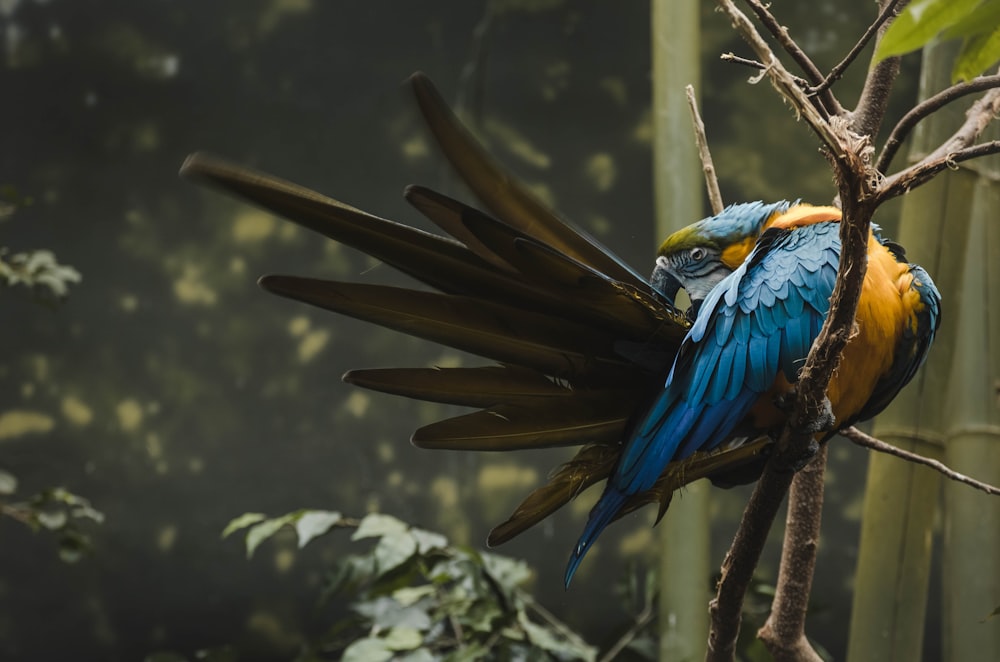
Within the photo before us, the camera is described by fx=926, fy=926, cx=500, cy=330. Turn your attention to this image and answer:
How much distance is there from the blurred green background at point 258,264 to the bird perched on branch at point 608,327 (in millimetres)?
1427

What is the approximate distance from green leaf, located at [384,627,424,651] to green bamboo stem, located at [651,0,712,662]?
1.31 feet

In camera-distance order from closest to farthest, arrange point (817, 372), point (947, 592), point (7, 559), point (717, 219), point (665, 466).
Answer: point (817, 372)
point (665, 466)
point (717, 219)
point (947, 592)
point (7, 559)

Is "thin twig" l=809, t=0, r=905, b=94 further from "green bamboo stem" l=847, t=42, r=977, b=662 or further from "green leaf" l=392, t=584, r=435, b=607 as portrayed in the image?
"green leaf" l=392, t=584, r=435, b=607

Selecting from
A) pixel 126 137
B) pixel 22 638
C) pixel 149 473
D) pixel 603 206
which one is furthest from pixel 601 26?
pixel 22 638

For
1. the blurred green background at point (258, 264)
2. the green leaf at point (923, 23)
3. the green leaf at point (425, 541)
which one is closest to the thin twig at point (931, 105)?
the green leaf at point (923, 23)

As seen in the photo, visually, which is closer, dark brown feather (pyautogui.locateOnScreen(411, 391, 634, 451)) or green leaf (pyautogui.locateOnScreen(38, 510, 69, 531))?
dark brown feather (pyautogui.locateOnScreen(411, 391, 634, 451))

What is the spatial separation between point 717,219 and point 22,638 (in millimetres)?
2127

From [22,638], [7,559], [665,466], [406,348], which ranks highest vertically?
[406,348]

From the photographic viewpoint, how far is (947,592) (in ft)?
4.44

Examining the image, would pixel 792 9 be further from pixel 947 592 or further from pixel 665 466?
pixel 665 466

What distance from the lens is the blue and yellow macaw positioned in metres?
0.88

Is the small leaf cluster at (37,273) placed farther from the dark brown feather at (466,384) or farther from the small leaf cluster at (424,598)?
the dark brown feather at (466,384)

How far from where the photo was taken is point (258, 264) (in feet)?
8.15

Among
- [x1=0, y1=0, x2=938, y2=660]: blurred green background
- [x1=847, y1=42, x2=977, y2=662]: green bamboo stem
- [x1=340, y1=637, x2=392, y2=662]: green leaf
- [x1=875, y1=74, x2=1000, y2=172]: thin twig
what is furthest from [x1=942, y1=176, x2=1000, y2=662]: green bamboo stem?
[x1=0, y1=0, x2=938, y2=660]: blurred green background
